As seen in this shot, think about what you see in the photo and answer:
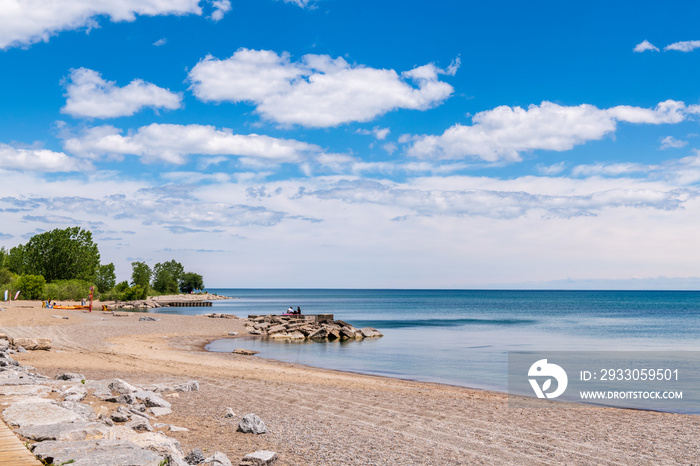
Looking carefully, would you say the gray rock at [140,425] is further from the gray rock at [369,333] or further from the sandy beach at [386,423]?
the gray rock at [369,333]

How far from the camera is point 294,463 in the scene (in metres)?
8.88

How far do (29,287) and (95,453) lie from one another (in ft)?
285

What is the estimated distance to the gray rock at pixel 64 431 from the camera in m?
7.27

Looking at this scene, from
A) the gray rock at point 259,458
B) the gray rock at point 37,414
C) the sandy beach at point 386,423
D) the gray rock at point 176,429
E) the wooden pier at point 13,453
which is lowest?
the sandy beach at point 386,423

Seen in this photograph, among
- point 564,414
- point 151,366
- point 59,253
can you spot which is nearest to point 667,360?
point 564,414

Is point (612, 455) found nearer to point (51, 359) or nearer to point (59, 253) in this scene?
point (51, 359)

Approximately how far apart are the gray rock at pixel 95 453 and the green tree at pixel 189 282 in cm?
19401

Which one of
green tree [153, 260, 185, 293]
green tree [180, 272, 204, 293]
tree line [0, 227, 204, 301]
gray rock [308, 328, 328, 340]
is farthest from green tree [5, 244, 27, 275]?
gray rock [308, 328, 328, 340]

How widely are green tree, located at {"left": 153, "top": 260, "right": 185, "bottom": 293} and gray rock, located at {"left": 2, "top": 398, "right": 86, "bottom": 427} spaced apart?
166791mm

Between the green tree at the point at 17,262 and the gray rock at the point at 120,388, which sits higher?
the green tree at the point at 17,262

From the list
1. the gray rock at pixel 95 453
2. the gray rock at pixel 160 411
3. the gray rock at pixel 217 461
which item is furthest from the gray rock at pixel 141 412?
the gray rock at pixel 95 453

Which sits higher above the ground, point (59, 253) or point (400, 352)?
point (59, 253)

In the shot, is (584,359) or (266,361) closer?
(266,361)

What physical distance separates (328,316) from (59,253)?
259ft
